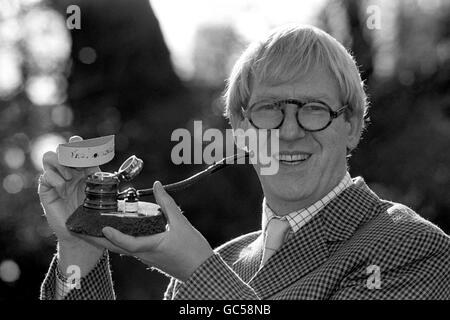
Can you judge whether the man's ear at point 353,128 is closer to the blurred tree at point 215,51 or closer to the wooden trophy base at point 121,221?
the wooden trophy base at point 121,221

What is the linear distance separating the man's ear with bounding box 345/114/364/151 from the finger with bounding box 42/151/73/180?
0.83 metres

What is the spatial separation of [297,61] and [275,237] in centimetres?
52

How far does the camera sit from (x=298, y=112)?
285 centimetres

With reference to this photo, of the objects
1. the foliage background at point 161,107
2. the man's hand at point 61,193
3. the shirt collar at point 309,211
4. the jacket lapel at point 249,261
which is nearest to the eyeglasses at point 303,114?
the shirt collar at point 309,211

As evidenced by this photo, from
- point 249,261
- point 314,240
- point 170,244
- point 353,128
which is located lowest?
point 249,261

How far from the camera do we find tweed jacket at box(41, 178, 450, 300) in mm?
2473

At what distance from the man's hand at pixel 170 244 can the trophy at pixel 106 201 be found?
37 mm

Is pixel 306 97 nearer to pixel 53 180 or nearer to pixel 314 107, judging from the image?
pixel 314 107

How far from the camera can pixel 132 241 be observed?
2410mm

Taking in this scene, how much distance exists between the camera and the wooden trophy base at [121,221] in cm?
246

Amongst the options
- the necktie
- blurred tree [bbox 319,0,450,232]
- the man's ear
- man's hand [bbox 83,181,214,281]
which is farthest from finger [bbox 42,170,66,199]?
blurred tree [bbox 319,0,450,232]
